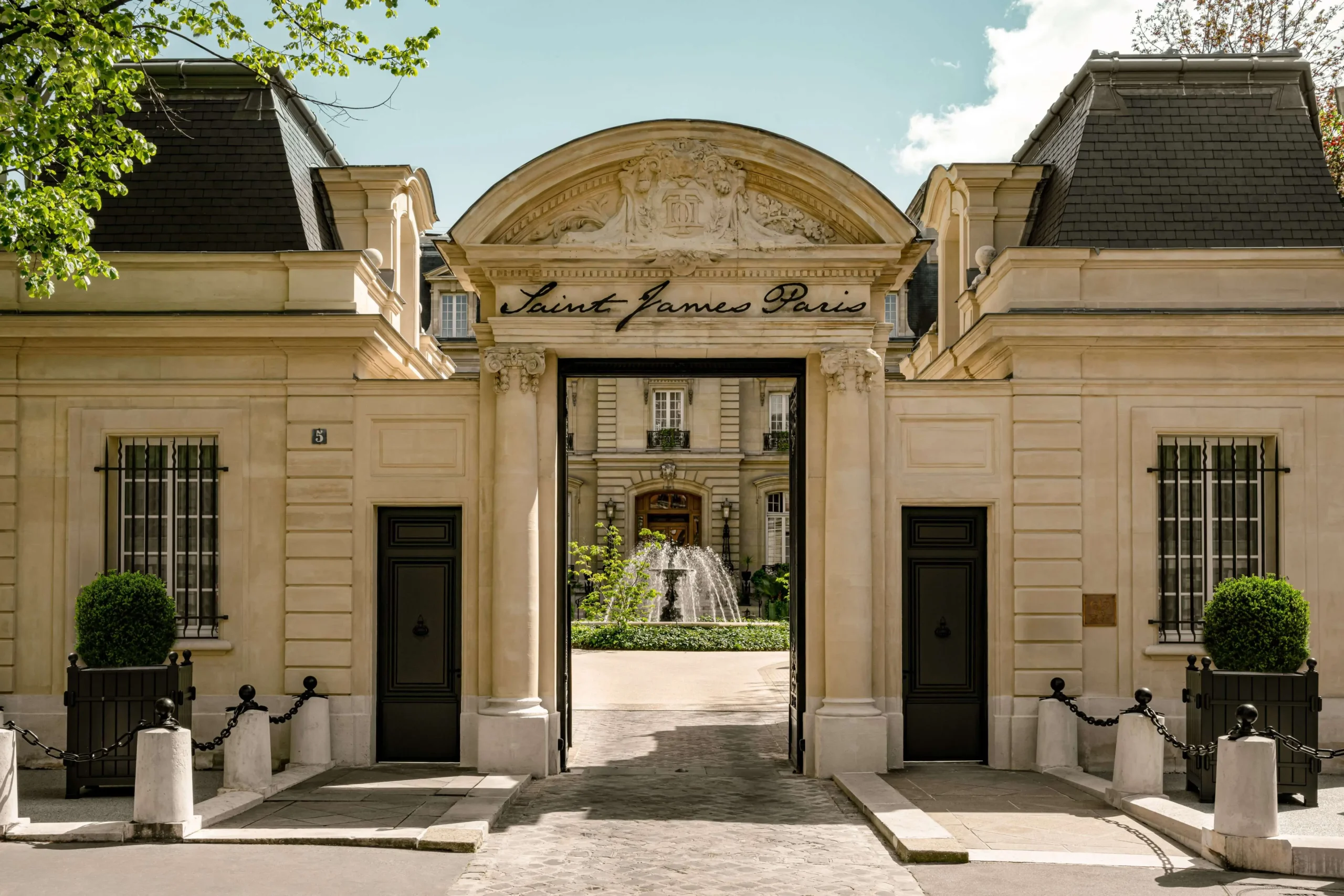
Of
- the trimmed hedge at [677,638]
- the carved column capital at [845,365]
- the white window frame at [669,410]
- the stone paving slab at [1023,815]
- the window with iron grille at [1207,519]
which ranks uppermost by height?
the white window frame at [669,410]

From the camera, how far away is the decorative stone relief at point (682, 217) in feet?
39.3

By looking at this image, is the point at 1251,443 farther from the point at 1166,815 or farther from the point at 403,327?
the point at 403,327

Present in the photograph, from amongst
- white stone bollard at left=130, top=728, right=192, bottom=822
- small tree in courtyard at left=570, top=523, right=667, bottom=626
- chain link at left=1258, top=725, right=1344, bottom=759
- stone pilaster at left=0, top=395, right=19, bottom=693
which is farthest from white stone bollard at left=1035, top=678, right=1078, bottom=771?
small tree in courtyard at left=570, top=523, right=667, bottom=626

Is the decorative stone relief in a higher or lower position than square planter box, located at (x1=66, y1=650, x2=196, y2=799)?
higher

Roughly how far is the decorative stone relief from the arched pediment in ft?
0.03

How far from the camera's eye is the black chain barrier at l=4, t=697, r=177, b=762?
29.9ft

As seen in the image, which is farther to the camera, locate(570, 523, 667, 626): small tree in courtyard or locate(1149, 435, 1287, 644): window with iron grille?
locate(570, 523, 667, 626): small tree in courtyard

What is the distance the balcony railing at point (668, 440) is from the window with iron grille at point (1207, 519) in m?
26.0

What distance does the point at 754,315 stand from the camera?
1202 centimetres

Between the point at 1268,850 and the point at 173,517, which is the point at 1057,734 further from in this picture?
the point at 173,517

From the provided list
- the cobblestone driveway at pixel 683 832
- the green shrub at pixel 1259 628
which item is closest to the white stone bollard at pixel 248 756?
the cobblestone driveway at pixel 683 832

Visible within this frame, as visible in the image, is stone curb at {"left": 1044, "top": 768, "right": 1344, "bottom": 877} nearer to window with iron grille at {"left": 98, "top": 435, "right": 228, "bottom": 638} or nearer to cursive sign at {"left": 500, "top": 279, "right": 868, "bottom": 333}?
cursive sign at {"left": 500, "top": 279, "right": 868, "bottom": 333}

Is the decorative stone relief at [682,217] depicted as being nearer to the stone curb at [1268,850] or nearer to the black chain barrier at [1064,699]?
the black chain barrier at [1064,699]

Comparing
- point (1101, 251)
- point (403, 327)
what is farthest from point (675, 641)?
point (1101, 251)
